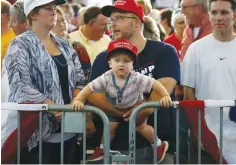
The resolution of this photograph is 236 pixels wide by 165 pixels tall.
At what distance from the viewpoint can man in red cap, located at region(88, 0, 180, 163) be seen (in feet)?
24.4

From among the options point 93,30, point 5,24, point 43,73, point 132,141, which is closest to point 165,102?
point 132,141

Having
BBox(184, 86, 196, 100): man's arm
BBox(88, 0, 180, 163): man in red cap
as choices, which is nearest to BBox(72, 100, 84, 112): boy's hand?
BBox(88, 0, 180, 163): man in red cap

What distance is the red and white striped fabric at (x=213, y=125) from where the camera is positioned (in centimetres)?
707

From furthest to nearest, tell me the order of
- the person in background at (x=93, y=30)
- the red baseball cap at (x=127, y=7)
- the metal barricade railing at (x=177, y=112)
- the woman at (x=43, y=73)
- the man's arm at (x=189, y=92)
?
the person in background at (x=93, y=30), the man's arm at (x=189, y=92), the red baseball cap at (x=127, y=7), the woman at (x=43, y=73), the metal barricade railing at (x=177, y=112)

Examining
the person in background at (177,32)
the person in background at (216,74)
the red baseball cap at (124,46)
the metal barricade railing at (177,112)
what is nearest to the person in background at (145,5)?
the person in background at (177,32)

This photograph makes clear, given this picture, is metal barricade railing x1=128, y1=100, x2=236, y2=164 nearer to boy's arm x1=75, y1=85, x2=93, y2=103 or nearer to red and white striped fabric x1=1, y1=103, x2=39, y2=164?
boy's arm x1=75, y1=85, x2=93, y2=103

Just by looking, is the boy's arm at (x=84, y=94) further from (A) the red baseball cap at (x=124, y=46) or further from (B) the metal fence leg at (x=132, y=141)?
(B) the metal fence leg at (x=132, y=141)

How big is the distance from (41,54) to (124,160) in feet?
3.96

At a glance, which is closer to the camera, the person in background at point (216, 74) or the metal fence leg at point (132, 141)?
the metal fence leg at point (132, 141)

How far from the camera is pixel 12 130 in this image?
7.20m

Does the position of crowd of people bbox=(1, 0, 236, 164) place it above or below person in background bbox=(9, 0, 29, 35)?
below

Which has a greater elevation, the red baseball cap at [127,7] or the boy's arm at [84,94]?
the red baseball cap at [127,7]

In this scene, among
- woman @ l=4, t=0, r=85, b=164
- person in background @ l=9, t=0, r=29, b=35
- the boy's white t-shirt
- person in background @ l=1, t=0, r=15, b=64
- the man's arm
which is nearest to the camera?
woman @ l=4, t=0, r=85, b=164

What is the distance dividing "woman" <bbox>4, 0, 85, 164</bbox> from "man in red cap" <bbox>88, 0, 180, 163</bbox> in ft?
0.89
